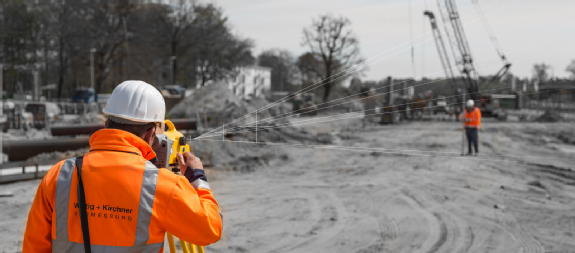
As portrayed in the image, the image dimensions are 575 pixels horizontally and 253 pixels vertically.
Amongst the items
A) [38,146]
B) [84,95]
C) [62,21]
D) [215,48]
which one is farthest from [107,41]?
[38,146]

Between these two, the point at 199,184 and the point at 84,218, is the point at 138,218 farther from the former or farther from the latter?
the point at 199,184

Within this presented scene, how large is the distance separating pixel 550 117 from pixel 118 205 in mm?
33760

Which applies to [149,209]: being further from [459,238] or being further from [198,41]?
[198,41]

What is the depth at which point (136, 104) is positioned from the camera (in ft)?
6.73

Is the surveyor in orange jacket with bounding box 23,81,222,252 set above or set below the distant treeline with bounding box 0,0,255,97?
below

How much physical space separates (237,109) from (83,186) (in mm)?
16251

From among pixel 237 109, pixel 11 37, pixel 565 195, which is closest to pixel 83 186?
pixel 565 195

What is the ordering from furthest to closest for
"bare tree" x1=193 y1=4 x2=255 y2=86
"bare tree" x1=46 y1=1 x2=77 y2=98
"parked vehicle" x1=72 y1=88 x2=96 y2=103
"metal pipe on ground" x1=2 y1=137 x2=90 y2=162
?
"bare tree" x1=193 y1=4 x2=255 y2=86 < "parked vehicle" x1=72 y1=88 x2=96 y2=103 < "bare tree" x1=46 y1=1 x2=77 y2=98 < "metal pipe on ground" x1=2 y1=137 x2=90 y2=162

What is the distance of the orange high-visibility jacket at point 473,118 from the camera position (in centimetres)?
1325

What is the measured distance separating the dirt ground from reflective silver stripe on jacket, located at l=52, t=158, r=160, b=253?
3.97 metres

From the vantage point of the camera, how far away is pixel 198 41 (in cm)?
4644

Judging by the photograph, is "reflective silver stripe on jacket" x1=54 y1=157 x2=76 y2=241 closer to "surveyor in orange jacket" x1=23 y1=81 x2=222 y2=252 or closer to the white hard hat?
"surveyor in orange jacket" x1=23 y1=81 x2=222 y2=252

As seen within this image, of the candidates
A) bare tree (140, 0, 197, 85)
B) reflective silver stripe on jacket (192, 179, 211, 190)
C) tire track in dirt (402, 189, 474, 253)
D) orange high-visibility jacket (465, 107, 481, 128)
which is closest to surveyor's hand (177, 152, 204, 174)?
reflective silver stripe on jacket (192, 179, 211, 190)

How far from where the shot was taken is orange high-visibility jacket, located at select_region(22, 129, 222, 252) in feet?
5.91
